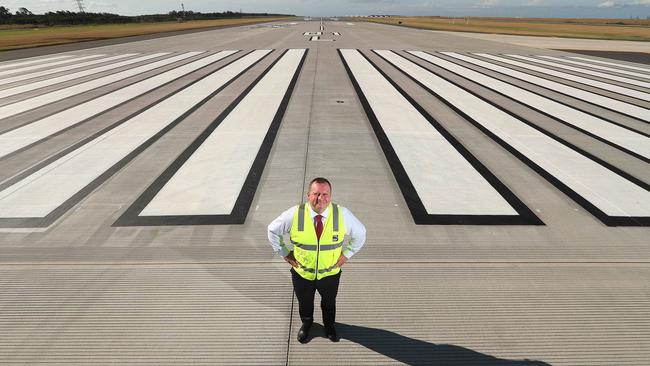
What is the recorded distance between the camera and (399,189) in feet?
19.7

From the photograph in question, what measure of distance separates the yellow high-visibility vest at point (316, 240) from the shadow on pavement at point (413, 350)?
0.84 m

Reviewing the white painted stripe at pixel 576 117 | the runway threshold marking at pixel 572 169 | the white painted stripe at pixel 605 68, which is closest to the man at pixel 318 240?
the runway threshold marking at pixel 572 169

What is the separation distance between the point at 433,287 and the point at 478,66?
63.4ft

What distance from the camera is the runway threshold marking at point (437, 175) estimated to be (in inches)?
207

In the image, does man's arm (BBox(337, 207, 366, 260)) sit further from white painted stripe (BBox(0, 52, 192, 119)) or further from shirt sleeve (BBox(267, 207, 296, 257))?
white painted stripe (BBox(0, 52, 192, 119))

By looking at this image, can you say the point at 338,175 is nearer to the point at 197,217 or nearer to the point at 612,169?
the point at 197,217

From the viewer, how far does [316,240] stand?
2.76m

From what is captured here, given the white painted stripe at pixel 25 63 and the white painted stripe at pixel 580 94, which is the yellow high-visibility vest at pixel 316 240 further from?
the white painted stripe at pixel 25 63

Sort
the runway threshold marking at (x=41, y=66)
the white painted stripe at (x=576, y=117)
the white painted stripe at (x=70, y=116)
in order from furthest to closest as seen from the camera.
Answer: the runway threshold marking at (x=41, y=66) < the white painted stripe at (x=576, y=117) < the white painted stripe at (x=70, y=116)

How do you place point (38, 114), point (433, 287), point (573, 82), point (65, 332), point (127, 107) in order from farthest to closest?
point (573, 82)
point (127, 107)
point (38, 114)
point (433, 287)
point (65, 332)

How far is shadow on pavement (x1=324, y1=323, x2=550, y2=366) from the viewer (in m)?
3.05

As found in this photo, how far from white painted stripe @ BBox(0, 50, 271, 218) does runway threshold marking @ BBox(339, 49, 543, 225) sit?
5.78 m

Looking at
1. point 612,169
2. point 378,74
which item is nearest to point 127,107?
point 378,74

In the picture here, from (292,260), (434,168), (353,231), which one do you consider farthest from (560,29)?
(292,260)
